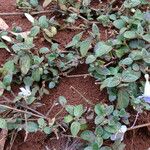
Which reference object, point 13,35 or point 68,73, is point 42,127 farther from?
point 13,35

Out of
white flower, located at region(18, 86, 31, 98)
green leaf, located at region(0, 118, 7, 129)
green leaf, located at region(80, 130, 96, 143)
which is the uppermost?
white flower, located at region(18, 86, 31, 98)

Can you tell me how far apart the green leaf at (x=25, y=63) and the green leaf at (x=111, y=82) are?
0.36 m

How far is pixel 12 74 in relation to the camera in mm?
2096

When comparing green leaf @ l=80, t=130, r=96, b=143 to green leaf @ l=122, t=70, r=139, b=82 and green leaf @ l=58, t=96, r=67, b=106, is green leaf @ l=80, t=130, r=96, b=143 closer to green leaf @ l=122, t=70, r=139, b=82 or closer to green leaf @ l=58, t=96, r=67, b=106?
green leaf @ l=58, t=96, r=67, b=106

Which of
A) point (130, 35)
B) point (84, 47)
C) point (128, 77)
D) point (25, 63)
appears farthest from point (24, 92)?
point (130, 35)

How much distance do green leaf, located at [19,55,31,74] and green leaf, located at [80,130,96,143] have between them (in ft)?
1.33

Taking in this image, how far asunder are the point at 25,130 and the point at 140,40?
2.30 feet

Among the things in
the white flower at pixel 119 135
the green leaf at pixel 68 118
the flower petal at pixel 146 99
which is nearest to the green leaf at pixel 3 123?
the green leaf at pixel 68 118

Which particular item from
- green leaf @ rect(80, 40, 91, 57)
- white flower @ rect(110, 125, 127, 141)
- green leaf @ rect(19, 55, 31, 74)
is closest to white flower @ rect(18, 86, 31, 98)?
green leaf @ rect(19, 55, 31, 74)

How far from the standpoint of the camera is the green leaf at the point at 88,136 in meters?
1.90

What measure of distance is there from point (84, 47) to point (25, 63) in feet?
0.96

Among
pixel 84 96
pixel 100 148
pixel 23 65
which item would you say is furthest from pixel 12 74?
pixel 100 148

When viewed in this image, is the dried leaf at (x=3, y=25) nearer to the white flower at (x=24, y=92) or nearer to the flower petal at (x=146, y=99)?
the white flower at (x=24, y=92)

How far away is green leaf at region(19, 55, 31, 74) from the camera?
82.1 inches
